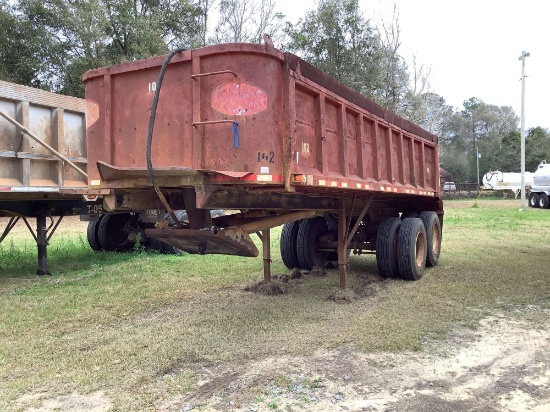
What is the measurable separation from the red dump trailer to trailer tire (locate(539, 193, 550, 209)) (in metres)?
29.1

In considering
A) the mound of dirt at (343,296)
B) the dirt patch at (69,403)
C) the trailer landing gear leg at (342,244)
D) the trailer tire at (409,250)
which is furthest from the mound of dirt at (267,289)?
the dirt patch at (69,403)

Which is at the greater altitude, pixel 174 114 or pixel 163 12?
pixel 163 12

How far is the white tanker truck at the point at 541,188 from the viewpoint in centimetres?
3095

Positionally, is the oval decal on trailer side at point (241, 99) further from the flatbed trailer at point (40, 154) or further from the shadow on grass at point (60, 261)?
the shadow on grass at point (60, 261)

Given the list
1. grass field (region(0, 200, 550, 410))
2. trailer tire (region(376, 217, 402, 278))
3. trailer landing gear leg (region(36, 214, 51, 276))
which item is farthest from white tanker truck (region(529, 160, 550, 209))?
trailer landing gear leg (region(36, 214, 51, 276))

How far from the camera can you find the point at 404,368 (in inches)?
168

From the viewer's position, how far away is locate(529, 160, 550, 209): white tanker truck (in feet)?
102

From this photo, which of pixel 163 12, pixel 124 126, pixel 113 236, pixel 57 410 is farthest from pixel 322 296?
pixel 163 12

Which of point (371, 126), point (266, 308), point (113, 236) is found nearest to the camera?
point (266, 308)

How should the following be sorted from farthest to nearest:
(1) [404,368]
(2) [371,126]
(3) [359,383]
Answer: (2) [371,126] < (1) [404,368] < (3) [359,383]

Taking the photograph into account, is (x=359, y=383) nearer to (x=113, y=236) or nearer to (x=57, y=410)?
(x=57, y=410)

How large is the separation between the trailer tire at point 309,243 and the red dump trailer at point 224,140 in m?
2.37

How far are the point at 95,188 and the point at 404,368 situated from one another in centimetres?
352

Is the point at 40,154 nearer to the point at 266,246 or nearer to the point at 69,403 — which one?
the point at 266,246
